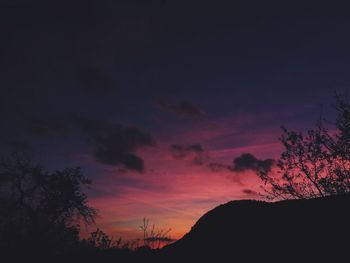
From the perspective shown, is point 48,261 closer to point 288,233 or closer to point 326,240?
point 288,233

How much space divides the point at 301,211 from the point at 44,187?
98.8 feet

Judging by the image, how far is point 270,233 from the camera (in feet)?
42.7

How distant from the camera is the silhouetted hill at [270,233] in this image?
1160 centimetres

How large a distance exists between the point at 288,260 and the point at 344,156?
66.5 feet

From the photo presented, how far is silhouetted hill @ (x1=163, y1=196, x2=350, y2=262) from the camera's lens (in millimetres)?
11602

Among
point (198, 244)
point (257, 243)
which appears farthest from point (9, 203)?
point (257, 243)

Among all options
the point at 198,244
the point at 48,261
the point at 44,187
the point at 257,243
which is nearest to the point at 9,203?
the point at 44,187

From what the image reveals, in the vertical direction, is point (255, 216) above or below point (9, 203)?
below

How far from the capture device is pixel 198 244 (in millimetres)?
14312

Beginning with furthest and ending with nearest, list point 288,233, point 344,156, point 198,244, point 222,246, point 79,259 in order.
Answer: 1. point 344,156
2. point 79,259
3. point 198,244
4. point 222,246
5. point 288,233

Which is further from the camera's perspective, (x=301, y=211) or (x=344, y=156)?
(x=344, y=156)

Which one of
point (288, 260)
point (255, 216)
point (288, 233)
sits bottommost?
point (288, 260)

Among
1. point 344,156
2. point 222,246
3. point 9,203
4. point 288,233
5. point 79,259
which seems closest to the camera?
point 288,233

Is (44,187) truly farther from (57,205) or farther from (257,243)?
A: (257,243)
